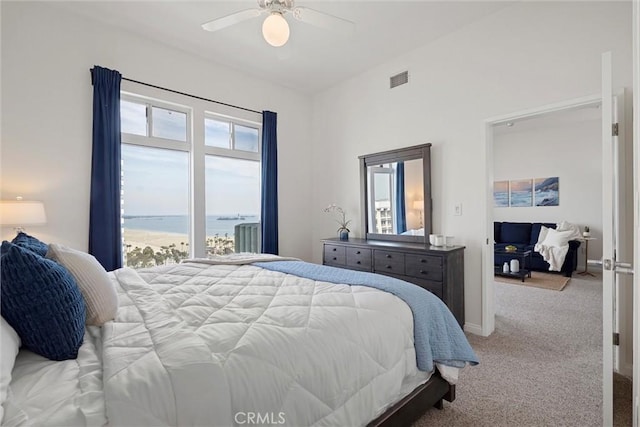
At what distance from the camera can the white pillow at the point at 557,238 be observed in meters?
5.36

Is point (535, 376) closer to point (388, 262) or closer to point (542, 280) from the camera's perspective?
point (388, 262)

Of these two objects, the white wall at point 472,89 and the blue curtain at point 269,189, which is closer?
the white wall at point 472,89

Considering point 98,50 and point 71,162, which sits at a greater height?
point 98,50

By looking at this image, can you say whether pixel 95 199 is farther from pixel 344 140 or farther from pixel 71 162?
pixel 344 140

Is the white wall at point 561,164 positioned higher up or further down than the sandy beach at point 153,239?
higher up

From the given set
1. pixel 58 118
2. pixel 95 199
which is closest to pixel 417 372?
pixel 95 199

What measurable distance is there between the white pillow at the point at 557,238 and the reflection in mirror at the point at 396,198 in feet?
12.0

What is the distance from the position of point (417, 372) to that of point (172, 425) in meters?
1.19

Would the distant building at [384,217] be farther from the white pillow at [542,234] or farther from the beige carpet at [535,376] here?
the white pillow at [542,234]

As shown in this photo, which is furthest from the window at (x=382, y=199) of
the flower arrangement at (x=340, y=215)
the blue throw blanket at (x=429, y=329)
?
the blue throw blanket at (x=429, y=329)

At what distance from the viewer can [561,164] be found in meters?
6.26

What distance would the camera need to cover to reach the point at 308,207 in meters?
4.72

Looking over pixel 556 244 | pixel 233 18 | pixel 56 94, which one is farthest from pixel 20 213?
pixel 556 244

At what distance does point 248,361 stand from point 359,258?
2.62 meters
